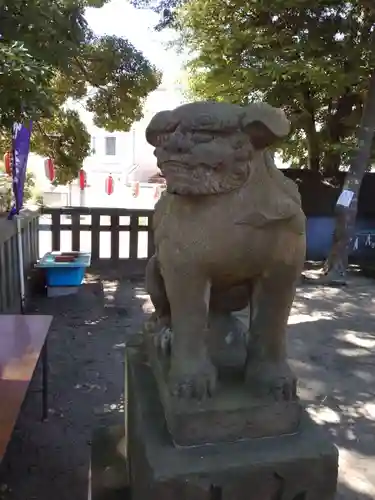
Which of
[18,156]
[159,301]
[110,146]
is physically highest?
[110,146]

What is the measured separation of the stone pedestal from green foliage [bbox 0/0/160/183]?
157 centimetres

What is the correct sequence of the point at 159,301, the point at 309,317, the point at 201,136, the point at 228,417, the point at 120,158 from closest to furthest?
the point at 201,136
the point at 228,417
the point at 159,301
the point at 309,317
the point at 120,158

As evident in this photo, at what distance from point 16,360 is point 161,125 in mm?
1575

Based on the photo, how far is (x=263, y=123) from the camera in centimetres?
100

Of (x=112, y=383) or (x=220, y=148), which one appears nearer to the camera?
(x=220, y=148)

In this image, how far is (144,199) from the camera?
60.8 feet

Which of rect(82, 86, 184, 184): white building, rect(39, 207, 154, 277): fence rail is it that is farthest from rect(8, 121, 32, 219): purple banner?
rect(82, 86, 184, 184): white building

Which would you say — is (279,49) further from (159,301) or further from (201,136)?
(201,136)

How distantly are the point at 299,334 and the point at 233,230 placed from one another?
10.6ft

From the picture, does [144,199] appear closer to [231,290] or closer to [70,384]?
[70,384]

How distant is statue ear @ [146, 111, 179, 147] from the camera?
40.6 inches

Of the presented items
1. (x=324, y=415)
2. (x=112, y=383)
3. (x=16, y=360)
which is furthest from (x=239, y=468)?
(x=112, y=383)

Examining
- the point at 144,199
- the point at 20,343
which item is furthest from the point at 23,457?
the point at 144,199

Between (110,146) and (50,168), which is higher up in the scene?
(110,146)
